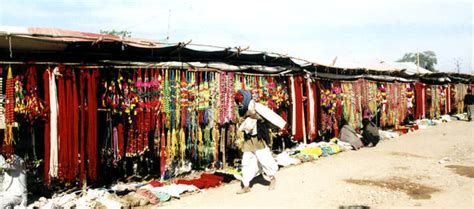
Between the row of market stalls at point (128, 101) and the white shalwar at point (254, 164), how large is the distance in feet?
3.77

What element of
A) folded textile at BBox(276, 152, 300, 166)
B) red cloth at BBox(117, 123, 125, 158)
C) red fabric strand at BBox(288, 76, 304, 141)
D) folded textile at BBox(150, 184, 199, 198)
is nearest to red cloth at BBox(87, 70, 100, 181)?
red cloth at BBox(117, 123, 125, 158)

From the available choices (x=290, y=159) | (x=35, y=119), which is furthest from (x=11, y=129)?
(x=290, y=159)

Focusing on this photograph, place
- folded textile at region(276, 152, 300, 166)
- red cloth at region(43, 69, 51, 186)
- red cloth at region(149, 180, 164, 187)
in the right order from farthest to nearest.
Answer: folded textile at region(276, 152, 300, 166) → red cloth at region(149, 180, 164, 187) → red cloth at region(43, 69, 51, 186)

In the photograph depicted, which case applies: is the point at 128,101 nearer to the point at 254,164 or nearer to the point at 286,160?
the point at 254,164

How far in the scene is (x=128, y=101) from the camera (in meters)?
5.81

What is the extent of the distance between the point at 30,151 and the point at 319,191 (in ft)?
12.8

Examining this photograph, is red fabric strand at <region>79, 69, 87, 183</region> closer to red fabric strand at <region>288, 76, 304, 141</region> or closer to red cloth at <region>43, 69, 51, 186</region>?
red cloth at <region>43, 69, 51, 186</region>

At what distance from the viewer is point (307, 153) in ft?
29.0

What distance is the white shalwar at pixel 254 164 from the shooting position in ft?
19.8

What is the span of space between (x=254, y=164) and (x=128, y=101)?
1993mm

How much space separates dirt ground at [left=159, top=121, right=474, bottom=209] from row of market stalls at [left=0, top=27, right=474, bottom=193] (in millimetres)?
1011

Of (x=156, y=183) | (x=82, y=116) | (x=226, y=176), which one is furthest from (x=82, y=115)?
(x=226, y=176)

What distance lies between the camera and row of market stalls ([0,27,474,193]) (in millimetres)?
4918

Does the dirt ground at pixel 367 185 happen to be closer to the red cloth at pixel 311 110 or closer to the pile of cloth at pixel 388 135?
the red cloth at pixel 311 110
